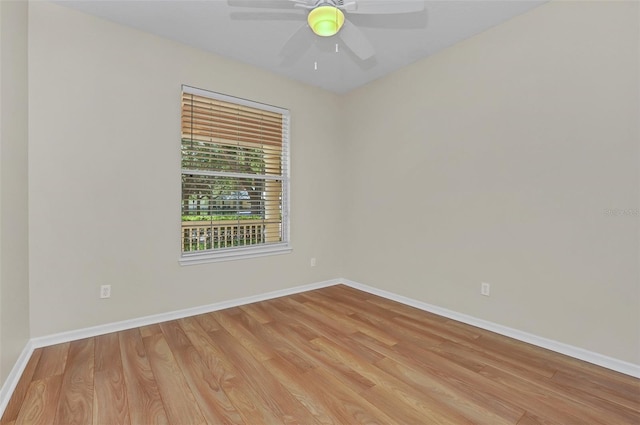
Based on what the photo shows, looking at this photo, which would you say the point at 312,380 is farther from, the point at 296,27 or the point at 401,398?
the point at 296,27

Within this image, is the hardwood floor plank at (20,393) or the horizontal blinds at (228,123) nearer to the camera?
the hardwood floor plank at (20,393)

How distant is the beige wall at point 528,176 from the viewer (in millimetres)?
1992

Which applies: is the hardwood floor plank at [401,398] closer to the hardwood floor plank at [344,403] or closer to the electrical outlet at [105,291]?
the hardwood floor plank at [344,403]

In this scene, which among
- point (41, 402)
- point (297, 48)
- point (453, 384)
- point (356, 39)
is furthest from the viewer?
point (297, 48)

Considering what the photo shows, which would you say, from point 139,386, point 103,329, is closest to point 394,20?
point 139,386

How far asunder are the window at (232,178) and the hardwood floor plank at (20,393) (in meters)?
1.20

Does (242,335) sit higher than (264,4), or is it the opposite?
(264,4)

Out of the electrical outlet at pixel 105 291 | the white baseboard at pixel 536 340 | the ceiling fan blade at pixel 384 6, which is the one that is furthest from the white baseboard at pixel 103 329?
the ceiling fan blade at pixel 384 6

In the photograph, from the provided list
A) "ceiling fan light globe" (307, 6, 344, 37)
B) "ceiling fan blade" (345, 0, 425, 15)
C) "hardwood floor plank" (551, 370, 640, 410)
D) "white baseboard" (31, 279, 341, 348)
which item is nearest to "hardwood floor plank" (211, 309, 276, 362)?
"white baseboard" (31, 279, 341, 348)

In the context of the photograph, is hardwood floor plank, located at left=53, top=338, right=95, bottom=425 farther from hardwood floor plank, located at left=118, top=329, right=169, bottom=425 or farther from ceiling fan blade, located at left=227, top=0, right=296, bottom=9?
ceiling fan blade, located at left=227, top=0, right=296, bottom=9

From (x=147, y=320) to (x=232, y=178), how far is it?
63.7 inches

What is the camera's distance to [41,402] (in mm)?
1621

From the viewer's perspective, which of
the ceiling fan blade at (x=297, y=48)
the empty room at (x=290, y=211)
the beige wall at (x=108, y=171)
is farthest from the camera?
the ceiling fan blade at (x=297, y=48)

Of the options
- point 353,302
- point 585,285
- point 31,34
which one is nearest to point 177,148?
point 31,34
